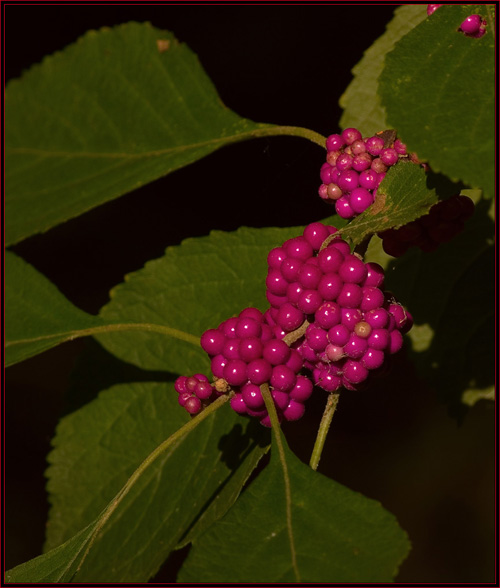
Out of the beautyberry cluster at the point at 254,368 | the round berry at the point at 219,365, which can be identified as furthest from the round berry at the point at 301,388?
the round berry at the point at 219,365

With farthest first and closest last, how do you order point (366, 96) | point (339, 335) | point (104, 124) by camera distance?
point (366, 96) < point (104, 124) < point (339, 335)

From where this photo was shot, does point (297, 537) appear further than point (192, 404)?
No

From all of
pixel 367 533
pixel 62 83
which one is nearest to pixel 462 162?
pixel 367 533

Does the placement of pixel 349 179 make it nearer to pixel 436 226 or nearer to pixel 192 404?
pixel 436 226

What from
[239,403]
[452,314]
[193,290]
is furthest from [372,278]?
[452,314]

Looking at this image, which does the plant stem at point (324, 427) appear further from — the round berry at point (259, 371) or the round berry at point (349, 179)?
the round berry at point (349, 179)

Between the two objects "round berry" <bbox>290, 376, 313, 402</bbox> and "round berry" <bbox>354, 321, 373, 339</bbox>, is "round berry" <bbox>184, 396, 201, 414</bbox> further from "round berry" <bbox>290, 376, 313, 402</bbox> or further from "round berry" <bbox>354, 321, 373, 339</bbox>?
"round berry" <bbox>354, 321, 373, 339</bbox>
